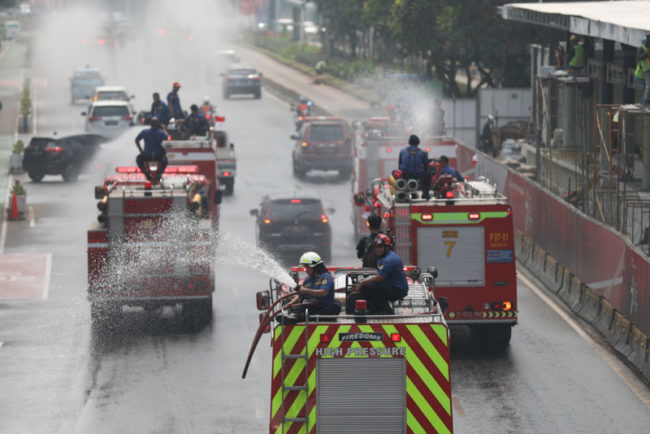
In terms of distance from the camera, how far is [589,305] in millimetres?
24203

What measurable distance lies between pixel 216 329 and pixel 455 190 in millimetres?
5049

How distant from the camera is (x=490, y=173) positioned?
36875 mm

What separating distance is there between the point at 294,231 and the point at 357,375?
1725 centimetres

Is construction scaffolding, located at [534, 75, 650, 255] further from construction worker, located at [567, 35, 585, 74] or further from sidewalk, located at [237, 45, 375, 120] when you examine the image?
sidewalk, located at [237, 45, 375, 120]

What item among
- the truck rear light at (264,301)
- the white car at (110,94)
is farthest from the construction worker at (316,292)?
the white car at (110,94)

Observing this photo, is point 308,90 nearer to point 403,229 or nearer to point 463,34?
point 463,34

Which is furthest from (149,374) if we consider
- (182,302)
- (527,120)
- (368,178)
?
(527,120)

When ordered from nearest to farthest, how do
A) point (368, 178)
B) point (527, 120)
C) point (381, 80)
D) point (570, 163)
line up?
1. point (368, 178)
2. point (570, 163)
3. point (527, 120)
4. point (381, 80)

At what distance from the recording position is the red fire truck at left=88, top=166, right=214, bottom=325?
22.8 m

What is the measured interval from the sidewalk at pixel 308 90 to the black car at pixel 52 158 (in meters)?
20.8

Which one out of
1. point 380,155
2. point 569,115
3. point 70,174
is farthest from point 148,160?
point 569,115

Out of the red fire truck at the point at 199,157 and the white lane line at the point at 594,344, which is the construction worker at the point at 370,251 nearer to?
the white lane line at the point at 594,344

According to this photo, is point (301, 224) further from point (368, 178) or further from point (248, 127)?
point (248, 127)

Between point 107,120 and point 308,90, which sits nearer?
point 107,120
